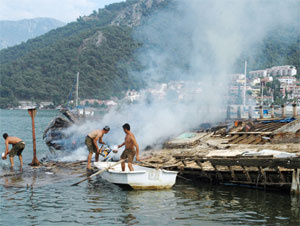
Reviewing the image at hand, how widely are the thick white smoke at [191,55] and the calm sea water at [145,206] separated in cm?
921

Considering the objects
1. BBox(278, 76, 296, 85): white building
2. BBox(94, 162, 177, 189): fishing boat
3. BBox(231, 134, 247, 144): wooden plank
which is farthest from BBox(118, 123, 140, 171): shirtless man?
BBox(278, 76, 296, 85): white building

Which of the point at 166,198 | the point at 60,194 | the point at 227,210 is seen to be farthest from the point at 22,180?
the point at 227,210

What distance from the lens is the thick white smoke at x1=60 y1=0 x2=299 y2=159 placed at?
28.5 m

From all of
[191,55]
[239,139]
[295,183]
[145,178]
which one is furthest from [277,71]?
[145,178]

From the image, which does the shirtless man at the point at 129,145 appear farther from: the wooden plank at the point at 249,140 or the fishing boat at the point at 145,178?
the wooden plank at the point at 249,140

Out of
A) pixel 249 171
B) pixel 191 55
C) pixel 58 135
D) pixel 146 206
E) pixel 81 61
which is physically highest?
pixel 81 61

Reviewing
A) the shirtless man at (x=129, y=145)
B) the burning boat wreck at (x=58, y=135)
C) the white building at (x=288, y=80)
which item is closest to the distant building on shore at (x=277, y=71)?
the white building at (x=288, y=80)

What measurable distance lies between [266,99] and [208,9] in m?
57.6

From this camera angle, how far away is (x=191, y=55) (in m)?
44.0

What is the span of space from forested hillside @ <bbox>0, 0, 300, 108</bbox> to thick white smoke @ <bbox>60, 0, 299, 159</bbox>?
941 cm

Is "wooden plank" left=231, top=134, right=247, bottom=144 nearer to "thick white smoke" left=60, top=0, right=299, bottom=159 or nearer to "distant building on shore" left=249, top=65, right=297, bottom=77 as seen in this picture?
"thick white smoke" left=60, top=0, right=299, bottom=159

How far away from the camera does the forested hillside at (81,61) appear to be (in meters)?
71.4

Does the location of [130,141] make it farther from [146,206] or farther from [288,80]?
[288,80]

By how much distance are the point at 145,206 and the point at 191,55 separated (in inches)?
1303
